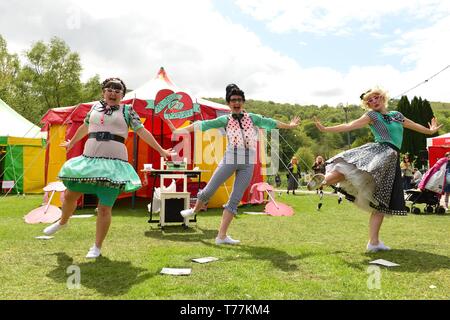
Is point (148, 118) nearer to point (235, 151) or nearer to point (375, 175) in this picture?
point (235, 151)

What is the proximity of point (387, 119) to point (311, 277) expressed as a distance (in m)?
2.05

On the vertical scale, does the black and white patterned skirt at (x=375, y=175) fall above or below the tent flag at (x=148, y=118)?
below

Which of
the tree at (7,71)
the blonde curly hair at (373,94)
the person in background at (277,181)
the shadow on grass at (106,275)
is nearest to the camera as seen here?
the shadow on grass at (106,275)

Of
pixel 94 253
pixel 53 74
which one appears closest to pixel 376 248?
pixel 94 253

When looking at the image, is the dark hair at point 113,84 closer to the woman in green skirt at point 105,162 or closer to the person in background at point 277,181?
the woman in green skirt at point 105,162

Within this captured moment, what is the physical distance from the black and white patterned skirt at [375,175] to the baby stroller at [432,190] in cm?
564

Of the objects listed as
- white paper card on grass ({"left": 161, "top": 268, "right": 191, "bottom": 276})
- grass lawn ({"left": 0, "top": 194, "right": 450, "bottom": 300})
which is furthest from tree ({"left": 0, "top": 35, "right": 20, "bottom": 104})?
white paper card on grass ({"left": 161, "top": 268, "right": 191, "bottom": 276})

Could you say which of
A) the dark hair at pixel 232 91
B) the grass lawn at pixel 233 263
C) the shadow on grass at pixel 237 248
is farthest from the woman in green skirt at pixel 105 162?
the shadow on grass at pixel 237 248

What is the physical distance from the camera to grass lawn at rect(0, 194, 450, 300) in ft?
9.50

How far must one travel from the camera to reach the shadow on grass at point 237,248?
3914mm

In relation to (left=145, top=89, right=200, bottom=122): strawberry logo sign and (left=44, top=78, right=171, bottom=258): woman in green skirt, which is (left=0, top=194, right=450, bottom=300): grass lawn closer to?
(left=44, top=78, right=171, bottom=258): woman in green skirt

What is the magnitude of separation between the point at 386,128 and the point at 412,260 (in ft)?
4.57

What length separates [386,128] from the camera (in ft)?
14.3

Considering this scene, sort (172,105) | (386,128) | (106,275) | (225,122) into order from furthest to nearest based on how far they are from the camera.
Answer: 1. (172,105)
2. (225,122)
3. (386,128)
4. (106,275)
